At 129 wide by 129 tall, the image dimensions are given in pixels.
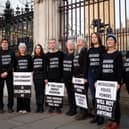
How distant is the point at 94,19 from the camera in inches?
412

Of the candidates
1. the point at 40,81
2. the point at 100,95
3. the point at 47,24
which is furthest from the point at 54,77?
the point at 47,24

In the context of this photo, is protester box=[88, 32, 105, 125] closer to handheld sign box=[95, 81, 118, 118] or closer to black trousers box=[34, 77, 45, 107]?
handheld sign box=[95, 81, 118, 118]

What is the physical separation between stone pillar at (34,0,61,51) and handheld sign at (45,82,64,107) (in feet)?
7.43

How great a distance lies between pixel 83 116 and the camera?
8672 millimetres

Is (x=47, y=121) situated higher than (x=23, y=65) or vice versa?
(x=23, y=65)

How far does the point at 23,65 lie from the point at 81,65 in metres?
1.79

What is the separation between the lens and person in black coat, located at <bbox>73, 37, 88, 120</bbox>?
830 centimetres

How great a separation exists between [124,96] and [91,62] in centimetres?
145

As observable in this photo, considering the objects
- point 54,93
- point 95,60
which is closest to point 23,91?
point 54,93

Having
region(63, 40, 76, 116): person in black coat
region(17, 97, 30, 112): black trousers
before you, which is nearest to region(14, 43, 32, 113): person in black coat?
region(17, 97, 30, 112): black trousers

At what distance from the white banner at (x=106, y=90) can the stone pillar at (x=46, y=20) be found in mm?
3840

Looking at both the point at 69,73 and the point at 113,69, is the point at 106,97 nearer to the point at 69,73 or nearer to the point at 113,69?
the point at 113,69

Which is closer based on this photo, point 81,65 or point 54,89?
point 81,65

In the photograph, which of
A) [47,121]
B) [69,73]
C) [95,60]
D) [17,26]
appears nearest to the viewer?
[95,60]
